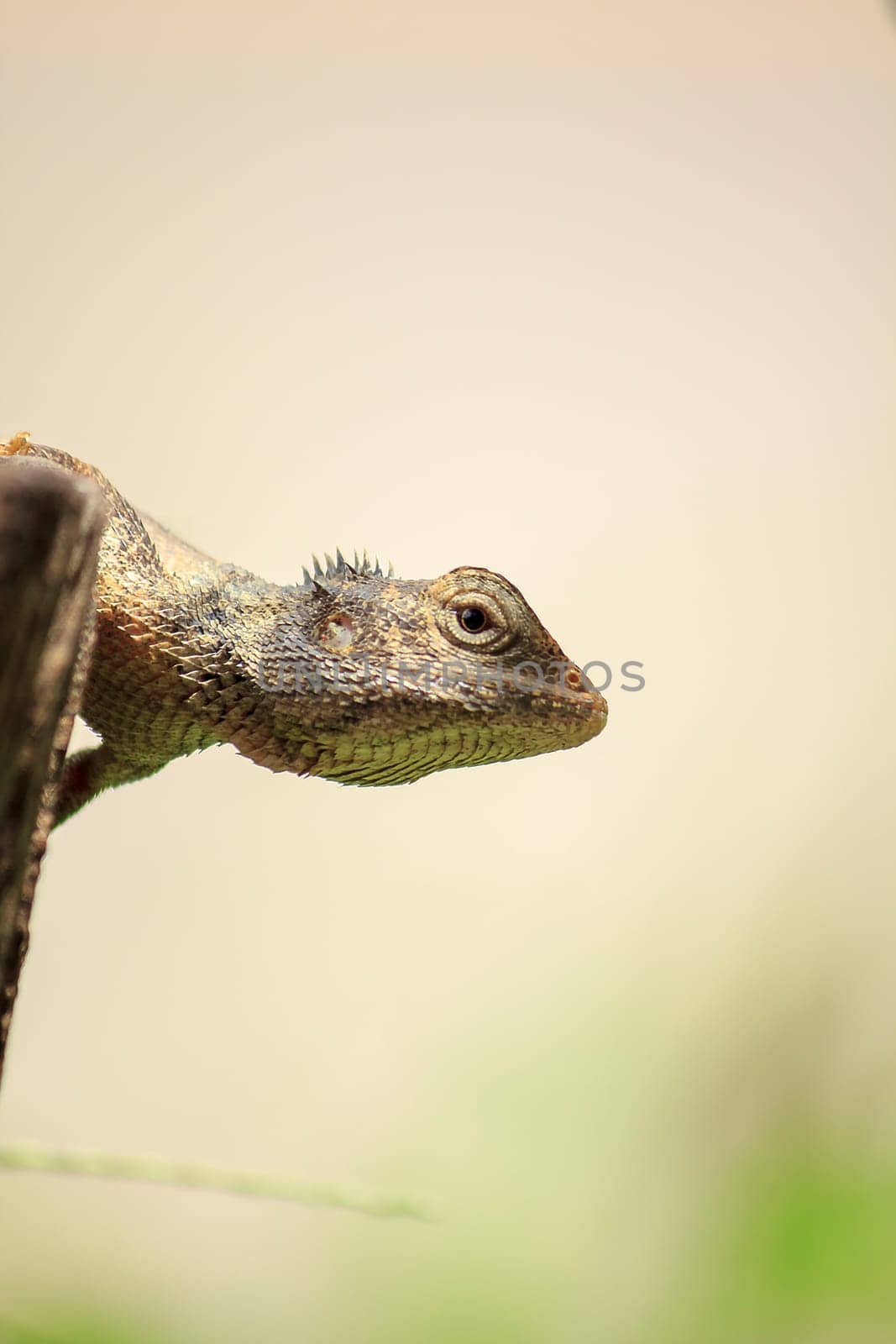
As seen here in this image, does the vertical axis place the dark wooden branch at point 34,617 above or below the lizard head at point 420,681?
below

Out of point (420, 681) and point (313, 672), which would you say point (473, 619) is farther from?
point (313, 672)

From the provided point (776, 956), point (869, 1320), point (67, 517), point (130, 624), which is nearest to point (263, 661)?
point (130, 624)

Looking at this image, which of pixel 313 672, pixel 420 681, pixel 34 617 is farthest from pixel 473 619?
pixel 34 617

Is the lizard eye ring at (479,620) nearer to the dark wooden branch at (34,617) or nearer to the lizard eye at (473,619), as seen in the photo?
the lizard eye at (473,619)

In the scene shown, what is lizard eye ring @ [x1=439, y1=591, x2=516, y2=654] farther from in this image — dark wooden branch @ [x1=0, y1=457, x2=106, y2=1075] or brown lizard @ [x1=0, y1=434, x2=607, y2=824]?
dark wooden branch @ [x1=0, y1=457, x2=106, y2=1075]

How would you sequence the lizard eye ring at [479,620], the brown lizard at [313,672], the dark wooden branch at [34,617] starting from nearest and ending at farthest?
the dark wooden branch at [34,617]
the brown lizard at [313,672]
the lizard eye ring at [479,620]

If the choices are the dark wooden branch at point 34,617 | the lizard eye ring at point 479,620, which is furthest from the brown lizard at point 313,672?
the dark wooden branch at point 34,617

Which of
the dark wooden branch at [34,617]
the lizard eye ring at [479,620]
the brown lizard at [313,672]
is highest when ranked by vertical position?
the lizard eye ring at [479,620]

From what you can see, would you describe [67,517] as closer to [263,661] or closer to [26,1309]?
[263,661]
